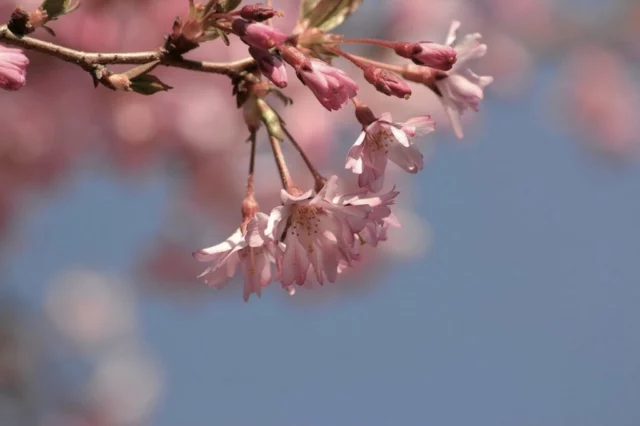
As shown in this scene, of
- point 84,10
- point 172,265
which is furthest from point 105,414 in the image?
point 84,10

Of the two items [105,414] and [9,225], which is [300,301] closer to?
[105,414]

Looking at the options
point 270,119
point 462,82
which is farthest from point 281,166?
point 462,82

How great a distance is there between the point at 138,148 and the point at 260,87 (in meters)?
2.73

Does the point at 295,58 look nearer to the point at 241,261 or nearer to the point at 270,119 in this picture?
the point at 270,119

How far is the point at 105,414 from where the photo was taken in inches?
217

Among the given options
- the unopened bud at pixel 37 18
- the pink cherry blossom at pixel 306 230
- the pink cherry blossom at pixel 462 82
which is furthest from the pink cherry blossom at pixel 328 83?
the unopened bud at pixel 37 18

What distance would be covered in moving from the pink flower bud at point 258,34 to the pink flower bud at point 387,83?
0.15m

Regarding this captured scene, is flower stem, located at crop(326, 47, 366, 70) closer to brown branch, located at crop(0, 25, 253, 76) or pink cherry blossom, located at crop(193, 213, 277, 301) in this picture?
brown branch, located at crop(0, 25, 253, 76)

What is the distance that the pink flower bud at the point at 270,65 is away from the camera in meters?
1.04

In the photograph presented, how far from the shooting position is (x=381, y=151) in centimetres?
114

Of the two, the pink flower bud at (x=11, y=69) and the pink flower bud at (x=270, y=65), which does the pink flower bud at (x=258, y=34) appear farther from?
the pink flower bud at (x=11, y=69)

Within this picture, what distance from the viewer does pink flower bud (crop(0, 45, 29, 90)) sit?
1.05m

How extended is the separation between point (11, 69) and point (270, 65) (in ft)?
1.00

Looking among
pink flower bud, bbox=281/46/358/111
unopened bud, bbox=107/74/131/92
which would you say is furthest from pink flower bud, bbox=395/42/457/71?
unopened bud, bbox=107/74/131/92
